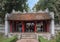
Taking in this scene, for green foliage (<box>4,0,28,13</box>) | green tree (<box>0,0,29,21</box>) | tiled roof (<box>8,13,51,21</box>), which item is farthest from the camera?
green foliage (<box>4,0,28,13</box>)

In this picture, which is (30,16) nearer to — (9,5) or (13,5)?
(9,5)

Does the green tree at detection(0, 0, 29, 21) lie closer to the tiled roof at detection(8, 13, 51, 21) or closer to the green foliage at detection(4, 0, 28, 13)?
the green foliage at detection(4, 0, 28, 13)

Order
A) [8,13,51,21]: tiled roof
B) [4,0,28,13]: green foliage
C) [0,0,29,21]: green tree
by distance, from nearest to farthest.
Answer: [8,13,51,21]: tiled roof, [0,0,29,21]: green tree, [4,0,28,13]: green foliage

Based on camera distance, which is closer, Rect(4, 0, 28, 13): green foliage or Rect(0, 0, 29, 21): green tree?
Rect(0, 0, 29, 21): green tree

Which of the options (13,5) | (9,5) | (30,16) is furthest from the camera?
(13,5)

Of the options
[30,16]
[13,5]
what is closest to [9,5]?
[13,5]

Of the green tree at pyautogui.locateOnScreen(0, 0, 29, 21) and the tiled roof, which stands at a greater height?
the green tree at pyautogui.locateOnScreen(0, 0, 29, 21)

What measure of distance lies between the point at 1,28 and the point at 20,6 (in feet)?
27.0

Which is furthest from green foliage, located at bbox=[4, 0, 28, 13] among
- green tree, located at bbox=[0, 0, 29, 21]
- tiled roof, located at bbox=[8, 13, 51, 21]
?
tiled roof, located at bbox=[8, 13, 51, 21]

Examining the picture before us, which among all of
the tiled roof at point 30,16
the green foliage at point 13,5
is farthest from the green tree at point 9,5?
the tiled roof at point 30,16

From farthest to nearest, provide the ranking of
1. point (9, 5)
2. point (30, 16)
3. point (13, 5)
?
point (13, 5) < point (9, 5) < point (30, 16)

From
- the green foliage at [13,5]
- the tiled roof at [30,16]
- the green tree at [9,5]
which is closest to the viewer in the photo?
the tiled roof at [30,16]

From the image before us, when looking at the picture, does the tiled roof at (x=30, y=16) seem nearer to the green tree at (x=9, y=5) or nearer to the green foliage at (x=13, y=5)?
the green tree at (x=9, y=5)

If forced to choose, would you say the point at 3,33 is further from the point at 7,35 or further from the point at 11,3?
the point at 11,3
